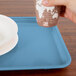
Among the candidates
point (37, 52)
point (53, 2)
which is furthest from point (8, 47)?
point (53, 2)

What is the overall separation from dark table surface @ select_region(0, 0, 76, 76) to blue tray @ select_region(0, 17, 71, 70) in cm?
2

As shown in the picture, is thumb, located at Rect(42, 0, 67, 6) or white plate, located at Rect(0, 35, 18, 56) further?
white plate, located at Rect(0, 35, 18, 56)

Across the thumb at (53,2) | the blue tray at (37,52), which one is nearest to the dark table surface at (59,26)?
the blue tray at (37,52)

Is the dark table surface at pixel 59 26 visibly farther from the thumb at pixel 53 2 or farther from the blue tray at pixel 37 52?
the thumb at pixel 53 2

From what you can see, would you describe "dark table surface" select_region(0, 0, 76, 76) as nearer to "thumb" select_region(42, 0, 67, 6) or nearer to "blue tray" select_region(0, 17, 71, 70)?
"blue tray" select_region(0, 17, 71, 70)

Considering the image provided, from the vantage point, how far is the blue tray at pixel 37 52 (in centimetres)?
55

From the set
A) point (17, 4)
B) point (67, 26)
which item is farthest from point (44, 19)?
point (17, 4)

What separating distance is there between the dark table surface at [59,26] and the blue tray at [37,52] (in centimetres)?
2

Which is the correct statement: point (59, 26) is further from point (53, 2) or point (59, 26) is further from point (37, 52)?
point (53, 2)

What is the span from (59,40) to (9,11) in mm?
345

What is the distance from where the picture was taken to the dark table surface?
54cm

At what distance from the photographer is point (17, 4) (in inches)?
37.7

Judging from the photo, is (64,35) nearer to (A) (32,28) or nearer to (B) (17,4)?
(A) (32,28)

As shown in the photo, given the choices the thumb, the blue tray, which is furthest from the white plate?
the thumb
